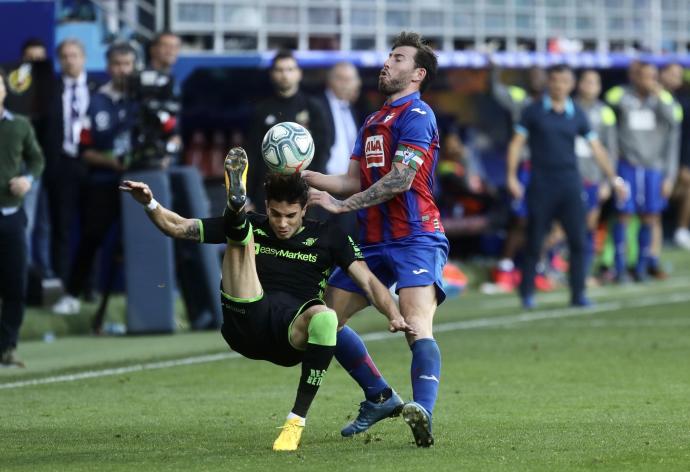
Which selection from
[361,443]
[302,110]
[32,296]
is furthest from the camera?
[32,296]

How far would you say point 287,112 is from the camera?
13.5 m

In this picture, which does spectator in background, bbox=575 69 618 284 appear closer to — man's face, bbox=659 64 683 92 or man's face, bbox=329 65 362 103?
man's face, bbox=659 64 683 92

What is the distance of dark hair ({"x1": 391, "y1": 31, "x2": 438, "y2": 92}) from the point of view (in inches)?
332

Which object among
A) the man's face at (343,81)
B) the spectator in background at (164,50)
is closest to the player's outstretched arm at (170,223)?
the man's face at (343,81)

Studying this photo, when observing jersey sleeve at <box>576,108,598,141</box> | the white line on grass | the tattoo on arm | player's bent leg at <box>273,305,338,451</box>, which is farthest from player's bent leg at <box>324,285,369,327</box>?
jersey sleeve at <box>576,108,598,141</box>

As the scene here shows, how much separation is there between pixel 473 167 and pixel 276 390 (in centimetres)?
1334

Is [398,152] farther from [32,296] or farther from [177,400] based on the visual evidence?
[32,296]

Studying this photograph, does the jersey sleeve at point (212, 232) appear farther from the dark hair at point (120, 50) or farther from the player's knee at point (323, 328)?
the dark hair at point (120, 50)

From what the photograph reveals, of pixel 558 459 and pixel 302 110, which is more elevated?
pixel 302 110

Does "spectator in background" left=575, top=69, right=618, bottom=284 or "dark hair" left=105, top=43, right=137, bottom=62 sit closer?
"dark hair" left=105, top=43, right=137, bottom=62

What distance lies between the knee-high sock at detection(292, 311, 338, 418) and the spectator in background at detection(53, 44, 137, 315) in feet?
24.4

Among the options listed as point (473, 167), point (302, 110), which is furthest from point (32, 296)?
point (473, 167)

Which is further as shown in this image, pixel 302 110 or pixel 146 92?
pixel 146 92

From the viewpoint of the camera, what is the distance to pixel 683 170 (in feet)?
75.4
